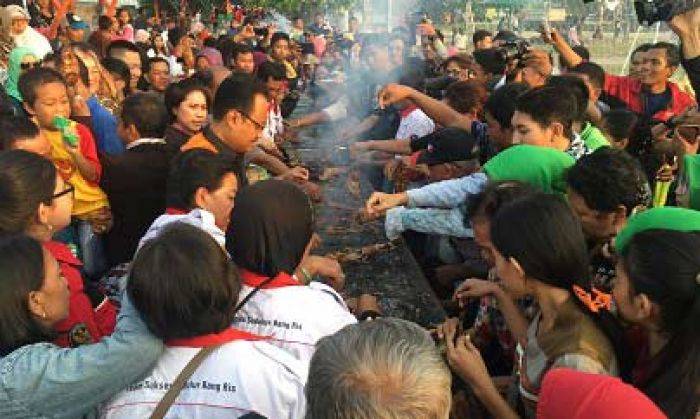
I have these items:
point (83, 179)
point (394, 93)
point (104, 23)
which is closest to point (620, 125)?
point (394, 93)

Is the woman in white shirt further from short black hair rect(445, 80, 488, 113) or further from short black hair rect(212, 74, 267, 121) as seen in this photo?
short black hair rect(445, 80, 488, 113)

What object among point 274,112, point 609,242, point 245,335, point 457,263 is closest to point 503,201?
point 609,242

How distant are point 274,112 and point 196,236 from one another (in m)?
5.15

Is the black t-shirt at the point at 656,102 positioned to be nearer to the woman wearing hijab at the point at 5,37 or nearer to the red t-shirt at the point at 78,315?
the red t-shirt at the point at 78,315

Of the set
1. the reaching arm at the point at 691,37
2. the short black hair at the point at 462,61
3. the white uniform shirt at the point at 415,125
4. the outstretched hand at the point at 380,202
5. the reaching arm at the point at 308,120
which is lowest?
the reaching arm at the point at 308,120

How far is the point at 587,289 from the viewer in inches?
84.3

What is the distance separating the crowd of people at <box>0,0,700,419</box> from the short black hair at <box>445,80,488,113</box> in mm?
394

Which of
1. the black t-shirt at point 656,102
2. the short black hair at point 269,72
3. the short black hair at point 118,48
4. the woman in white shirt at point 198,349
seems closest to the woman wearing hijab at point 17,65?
the short black hair at point 118,48

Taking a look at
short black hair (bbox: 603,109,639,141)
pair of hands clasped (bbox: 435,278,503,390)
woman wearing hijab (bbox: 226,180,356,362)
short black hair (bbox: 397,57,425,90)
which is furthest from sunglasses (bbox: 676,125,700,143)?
short black hair (bbox: 397,57,425,90)

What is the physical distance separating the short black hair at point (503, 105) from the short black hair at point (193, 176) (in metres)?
1.72

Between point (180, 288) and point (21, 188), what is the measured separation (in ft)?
3.84

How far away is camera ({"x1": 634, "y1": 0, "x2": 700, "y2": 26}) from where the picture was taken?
10.0 feet

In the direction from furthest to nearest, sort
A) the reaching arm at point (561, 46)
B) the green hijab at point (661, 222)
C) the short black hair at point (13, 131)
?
1. the reaching arm at point (561, 46)
2. the short black hair at point (13, 131)
3. the green hijab at point (661, 222)

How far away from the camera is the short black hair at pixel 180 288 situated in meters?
1.79
